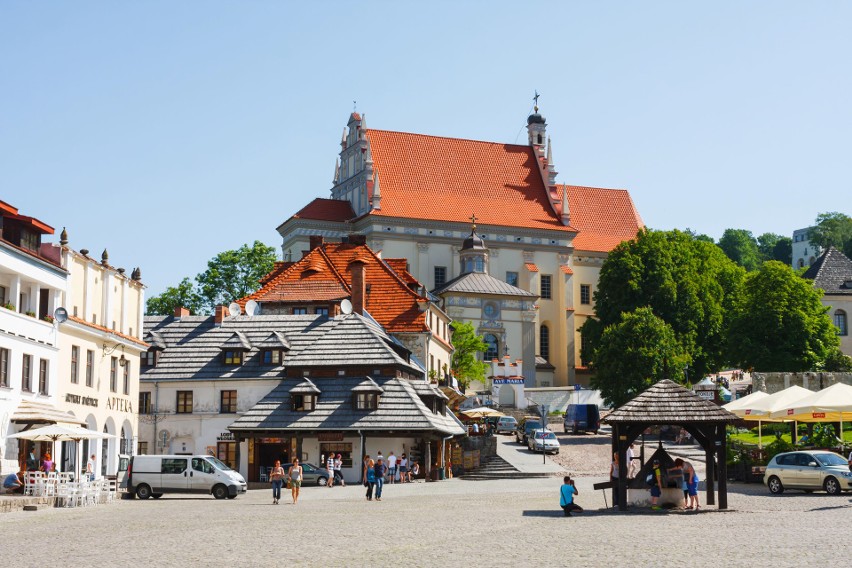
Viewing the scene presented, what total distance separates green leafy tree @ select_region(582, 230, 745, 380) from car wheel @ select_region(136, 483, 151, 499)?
2251 inches

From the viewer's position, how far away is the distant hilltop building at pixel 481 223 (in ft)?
357

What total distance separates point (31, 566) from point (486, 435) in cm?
4711

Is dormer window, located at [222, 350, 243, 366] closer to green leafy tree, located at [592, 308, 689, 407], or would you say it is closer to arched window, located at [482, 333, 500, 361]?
green leafy tree, located at [592, 308, 689, 407]

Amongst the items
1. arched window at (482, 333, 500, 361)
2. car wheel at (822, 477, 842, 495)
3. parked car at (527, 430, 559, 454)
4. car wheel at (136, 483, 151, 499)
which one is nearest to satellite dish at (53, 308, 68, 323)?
car wheel at (136, 483, 151, 499)

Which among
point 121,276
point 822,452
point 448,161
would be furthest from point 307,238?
point 822,452

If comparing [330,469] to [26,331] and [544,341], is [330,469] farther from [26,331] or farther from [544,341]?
[544,341]

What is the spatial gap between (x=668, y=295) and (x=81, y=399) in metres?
57.2

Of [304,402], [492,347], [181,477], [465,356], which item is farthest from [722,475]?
[492,347]

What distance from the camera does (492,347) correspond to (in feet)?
343

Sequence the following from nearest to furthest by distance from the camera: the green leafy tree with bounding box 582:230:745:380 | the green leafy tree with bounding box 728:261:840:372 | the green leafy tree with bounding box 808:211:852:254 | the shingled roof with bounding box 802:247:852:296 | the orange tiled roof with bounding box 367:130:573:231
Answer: the green leafy tree with bounding box 728:261:840:372, the green leafy tree with bounding box 582:230:745:380, the orange tiled roof with bounding box 367:130:573:231, the shingled roof with bounding box 802:247:852:296, the green leafy tree with bounding box 808:211:852:254

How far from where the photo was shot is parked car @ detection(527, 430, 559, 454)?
2495 inches

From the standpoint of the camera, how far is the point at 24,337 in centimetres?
4488

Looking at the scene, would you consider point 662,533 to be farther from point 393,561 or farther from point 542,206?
point 542,206

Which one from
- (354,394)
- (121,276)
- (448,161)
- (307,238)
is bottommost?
(354,394)
